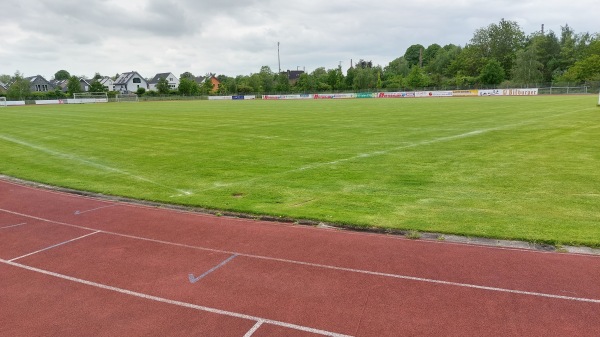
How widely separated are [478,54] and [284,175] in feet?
384

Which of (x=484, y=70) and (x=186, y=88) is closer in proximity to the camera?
(x=484, y=70)

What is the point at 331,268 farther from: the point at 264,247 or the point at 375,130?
the point at 375,130

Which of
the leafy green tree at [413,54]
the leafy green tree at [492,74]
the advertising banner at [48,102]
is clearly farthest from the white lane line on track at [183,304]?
the leafy green tree at [413,54]

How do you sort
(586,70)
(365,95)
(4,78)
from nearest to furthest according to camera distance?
(586,70)
(365,95)
(4,78)

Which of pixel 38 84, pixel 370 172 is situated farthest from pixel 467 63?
pixel 38 84

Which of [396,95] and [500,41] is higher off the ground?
[500,41]

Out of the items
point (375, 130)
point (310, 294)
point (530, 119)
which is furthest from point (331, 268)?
point (530, 119)

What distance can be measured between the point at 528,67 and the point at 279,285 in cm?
10721

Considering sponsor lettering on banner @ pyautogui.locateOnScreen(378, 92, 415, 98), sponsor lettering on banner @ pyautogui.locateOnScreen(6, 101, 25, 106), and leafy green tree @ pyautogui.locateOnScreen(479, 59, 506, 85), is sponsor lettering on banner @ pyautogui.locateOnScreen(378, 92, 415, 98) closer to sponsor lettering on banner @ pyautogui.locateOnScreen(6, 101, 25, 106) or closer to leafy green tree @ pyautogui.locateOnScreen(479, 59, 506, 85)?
leafy green tree @ pyautogui.locateOnScreen(479, 59, 506, 85)

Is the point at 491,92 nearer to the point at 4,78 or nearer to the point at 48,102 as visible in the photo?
the point at 48,102

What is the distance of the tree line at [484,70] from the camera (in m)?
94.2

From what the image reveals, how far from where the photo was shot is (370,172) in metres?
14.2

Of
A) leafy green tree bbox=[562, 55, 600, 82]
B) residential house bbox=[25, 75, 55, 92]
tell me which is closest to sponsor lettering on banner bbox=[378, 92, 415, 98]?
leafy green tree bbox=[562, 55, 600, 82]

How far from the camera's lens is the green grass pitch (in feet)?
31.6
